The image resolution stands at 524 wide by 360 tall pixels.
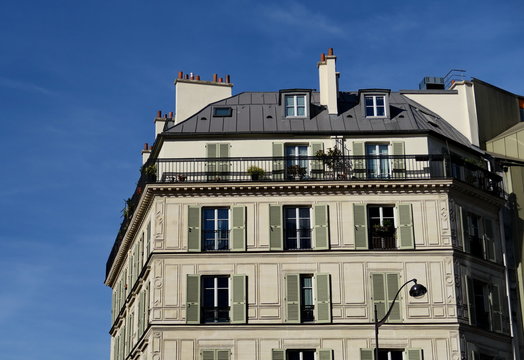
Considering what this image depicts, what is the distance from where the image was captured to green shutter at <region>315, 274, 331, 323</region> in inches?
1569

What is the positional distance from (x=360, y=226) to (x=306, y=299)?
3531mm

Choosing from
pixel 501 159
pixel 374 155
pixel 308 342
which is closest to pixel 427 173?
pixel 374 155

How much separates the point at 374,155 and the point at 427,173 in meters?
2.22

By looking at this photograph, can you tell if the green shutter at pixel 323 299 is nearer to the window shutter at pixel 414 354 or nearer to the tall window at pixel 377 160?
the window shutter at pixel 414 354

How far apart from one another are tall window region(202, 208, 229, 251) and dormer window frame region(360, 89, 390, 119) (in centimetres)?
770

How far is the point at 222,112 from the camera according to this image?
45000 mm

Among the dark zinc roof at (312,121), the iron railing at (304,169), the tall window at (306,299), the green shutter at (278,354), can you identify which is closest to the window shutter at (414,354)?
the tall window at (306,299)

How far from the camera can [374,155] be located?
140 feet

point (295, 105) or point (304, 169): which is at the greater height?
point (295, 105)

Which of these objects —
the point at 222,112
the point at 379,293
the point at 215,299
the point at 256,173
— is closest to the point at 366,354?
the point at 379,293

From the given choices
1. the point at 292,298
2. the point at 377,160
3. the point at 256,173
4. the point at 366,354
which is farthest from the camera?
the point at 377,160

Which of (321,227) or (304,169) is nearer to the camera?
(321,227)

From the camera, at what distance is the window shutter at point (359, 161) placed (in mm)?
42375

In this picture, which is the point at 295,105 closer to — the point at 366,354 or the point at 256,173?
the point at 256,173
